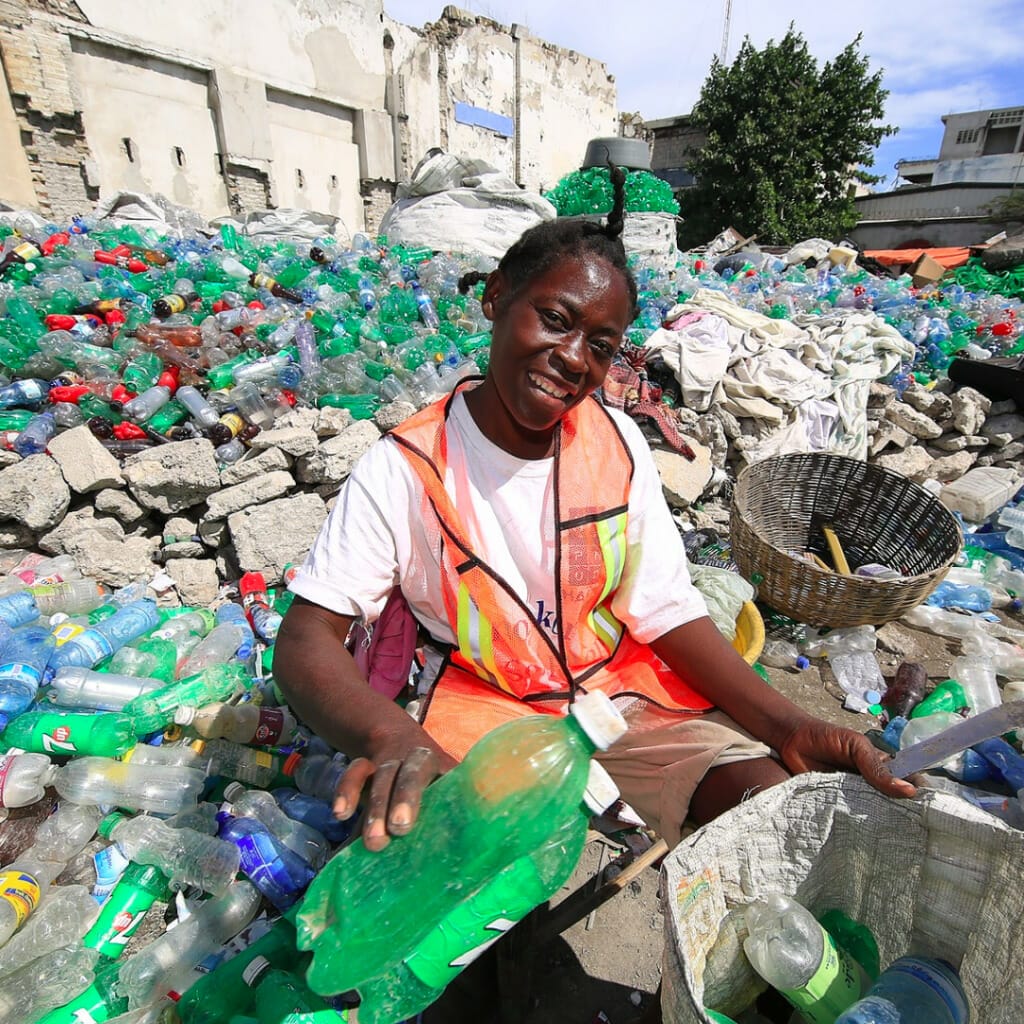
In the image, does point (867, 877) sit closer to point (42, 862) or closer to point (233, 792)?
point (233, 792)

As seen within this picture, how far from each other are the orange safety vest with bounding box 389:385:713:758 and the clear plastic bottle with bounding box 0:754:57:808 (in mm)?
1492

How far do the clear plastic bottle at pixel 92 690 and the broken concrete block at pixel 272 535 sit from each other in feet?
3.33

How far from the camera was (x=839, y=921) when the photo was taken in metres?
1.35

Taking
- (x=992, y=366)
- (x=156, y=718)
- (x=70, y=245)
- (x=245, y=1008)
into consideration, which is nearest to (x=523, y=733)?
(x=245, y=1008)

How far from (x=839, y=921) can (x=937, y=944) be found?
7.1 inches

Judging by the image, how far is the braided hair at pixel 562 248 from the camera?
1.51 m

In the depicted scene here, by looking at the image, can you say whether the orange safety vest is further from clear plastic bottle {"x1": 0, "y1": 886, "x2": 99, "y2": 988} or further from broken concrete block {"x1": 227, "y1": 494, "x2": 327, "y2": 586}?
broken concrete block {"x1": 227, "y1": 494, "x2": 327, "y2": 586}

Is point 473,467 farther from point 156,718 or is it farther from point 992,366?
point 992,366

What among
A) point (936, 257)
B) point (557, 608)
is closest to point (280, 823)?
point (557, 608)

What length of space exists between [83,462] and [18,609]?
0.92 m

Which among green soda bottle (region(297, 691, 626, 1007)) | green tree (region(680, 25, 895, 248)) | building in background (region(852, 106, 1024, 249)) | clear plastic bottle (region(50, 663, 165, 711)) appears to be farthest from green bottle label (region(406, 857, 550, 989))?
building in background (region(852, 106, 1024, 249))

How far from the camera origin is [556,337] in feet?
4.87

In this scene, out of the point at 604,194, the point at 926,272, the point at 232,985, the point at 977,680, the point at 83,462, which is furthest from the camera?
the point at 926,272

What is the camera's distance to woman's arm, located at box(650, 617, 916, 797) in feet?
4.15
